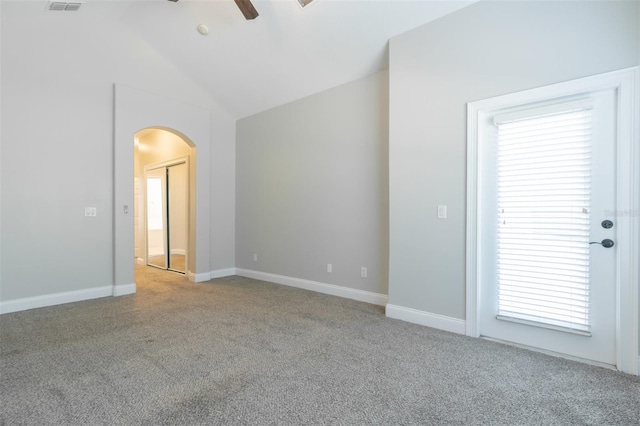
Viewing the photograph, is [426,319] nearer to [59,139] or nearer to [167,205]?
[59,139]

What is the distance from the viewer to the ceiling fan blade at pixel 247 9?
10.2 ft

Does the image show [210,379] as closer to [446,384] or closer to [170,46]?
[446,384]

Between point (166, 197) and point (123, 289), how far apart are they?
7.50 ft

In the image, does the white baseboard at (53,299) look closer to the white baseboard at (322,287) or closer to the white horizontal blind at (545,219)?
the white baseboard at (322,287)

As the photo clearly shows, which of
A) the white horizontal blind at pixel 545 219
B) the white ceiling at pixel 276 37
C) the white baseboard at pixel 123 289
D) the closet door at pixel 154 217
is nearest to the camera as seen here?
the white horizontal blind at pixel 545 219

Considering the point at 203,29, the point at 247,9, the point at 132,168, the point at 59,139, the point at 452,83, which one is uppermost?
the point at 203,29

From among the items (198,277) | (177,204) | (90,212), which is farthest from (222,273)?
(90,212)

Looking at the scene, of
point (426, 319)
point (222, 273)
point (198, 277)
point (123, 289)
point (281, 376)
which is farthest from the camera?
point (222, 273)

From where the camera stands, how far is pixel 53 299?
380cm

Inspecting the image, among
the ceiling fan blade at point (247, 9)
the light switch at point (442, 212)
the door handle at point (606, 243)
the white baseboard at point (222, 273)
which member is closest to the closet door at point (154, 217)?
the white baseboard at point (222, 273)

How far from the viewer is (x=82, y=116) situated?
13.2 feet

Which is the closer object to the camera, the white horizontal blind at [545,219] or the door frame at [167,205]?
the white horizontal blind at [545,219]

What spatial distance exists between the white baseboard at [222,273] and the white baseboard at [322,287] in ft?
0.47

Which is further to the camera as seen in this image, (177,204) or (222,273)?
(177,204)
